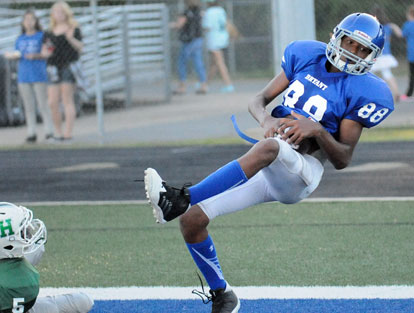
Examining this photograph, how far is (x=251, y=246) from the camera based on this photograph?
6176 millimetres

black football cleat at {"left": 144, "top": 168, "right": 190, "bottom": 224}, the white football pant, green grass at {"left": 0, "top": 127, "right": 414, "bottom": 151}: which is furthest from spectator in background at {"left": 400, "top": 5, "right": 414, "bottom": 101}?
black football cleat at {"left": 144, "top": 168, "right": 190, "bottom": 224}

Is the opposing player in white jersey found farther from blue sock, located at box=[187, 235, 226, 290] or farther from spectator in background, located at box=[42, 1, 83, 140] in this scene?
spectator in background, located at box=[42, 1, 83, 140]

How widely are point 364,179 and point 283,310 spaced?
4.27 meters

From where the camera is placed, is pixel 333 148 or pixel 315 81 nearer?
pixel 333 148

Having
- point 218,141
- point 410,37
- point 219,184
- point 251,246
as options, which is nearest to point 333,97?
point 219,184

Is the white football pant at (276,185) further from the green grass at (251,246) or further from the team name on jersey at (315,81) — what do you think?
the green grass at (251,246)

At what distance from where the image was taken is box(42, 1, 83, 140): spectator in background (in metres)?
11.6

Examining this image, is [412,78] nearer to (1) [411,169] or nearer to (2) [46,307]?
(1) [411,169]

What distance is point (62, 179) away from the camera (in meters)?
9.37

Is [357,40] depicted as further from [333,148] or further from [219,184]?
[219,184]

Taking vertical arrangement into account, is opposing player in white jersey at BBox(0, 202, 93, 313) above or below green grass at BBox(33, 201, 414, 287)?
above

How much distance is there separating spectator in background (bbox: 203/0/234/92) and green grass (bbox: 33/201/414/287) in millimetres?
8583

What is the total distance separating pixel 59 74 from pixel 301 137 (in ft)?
25.2

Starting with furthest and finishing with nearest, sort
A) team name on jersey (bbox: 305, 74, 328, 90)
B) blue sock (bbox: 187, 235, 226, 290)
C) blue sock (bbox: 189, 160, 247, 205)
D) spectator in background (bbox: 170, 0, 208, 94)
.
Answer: spectator in background (bbox: 170, 0, 208, 94) < team name on jersey (bbox: 305, 74, 328, 90) < blue sock (bbox: 187, 235, 226, 290) < blue sock (bbox: 189, 160, 247, 205)
